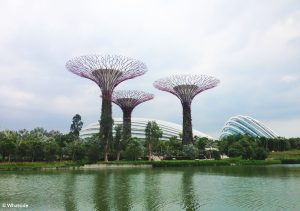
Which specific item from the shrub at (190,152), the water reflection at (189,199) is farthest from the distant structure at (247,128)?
the water reflection at (189,199)

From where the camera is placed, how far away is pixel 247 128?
458 feet

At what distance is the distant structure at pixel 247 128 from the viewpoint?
5428 inches

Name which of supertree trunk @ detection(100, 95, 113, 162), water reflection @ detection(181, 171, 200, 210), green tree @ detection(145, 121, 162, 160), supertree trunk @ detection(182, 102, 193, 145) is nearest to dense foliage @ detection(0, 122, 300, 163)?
green tree @ detection(145, 121, 162, 160)

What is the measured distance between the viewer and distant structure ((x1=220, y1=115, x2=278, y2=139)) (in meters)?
138

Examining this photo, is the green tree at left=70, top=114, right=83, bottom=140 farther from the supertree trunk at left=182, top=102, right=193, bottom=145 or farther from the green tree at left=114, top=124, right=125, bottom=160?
the supertree trunk at left=182, top=102, right=193, bottom=145

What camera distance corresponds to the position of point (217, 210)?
17703 millimetres

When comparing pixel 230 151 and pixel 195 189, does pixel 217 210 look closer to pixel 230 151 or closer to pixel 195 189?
pixel 195 189

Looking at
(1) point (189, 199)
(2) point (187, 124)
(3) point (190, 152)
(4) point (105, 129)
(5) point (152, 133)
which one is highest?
(2) point (187, 124)

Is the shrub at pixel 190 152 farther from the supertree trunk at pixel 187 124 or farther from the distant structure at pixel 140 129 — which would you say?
the distant structure at pixel 140 129

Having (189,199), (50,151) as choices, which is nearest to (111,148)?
(50,151)

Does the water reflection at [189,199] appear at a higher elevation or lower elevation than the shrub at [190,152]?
lower

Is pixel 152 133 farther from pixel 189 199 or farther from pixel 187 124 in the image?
pixel 189 199

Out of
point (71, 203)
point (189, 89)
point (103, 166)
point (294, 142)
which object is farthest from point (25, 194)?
point (294, 142)

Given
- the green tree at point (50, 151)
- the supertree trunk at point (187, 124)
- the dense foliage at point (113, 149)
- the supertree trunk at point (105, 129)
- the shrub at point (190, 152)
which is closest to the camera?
the dense foliage at point (113, 149)
